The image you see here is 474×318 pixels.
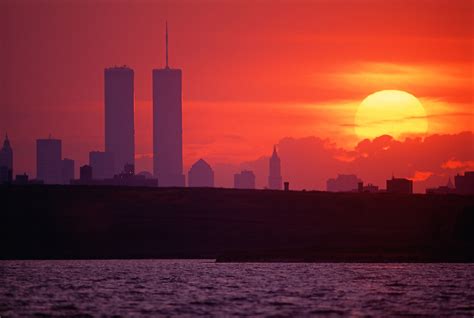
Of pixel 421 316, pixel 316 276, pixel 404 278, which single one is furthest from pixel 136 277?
pixel 421 316

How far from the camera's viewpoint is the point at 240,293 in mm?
142875

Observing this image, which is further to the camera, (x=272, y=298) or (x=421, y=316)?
(x=272, y=298)

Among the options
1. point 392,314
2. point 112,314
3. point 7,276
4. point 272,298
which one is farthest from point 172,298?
point 7,276

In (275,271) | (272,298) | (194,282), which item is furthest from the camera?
(275,271)

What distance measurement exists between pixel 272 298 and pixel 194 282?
32133 millimetres

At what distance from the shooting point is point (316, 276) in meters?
182

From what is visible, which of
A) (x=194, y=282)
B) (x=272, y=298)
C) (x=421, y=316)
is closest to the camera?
(x=421, y=316)

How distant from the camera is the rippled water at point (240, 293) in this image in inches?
4764

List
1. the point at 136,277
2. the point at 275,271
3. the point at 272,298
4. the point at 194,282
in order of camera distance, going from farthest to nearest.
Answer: the point at 275,271
the point at 136,277
the point at 194,282
the point at 272,298

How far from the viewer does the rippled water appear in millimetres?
121000

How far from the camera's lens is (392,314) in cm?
11750

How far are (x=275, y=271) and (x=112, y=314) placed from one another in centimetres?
8458

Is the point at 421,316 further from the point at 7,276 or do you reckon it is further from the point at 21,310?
the point at 7,276

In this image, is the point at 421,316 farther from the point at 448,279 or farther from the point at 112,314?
the point at 448,279
